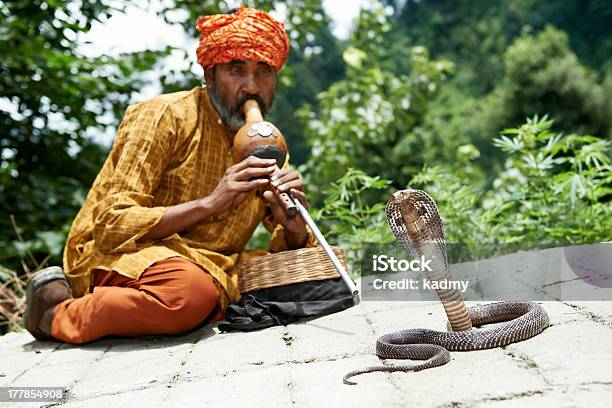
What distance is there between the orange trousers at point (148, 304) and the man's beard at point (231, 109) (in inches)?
25.6

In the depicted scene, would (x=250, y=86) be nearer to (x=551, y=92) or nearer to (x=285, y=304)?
(x=285, y=304)

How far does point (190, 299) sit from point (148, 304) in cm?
18

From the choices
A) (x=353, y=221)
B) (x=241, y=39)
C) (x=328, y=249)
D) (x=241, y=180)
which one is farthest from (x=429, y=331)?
(x=353, y=221)

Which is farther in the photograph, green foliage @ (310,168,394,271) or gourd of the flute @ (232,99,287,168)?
green foliage @ (310,168,394,271)

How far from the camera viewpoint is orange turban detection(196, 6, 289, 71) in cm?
325

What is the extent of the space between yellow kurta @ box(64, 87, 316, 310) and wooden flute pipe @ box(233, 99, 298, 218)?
0.29 meters

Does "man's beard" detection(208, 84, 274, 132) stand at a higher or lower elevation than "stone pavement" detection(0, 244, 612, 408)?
higher

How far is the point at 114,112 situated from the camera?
5.38m

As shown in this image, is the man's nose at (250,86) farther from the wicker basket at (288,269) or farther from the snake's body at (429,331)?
the snake's body at (429,331)

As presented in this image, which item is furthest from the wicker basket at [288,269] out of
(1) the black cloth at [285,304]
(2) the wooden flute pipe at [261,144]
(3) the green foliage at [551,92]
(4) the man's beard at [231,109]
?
(3) the green foliage at [551,92]

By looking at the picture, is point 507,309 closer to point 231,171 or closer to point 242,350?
point 242,350

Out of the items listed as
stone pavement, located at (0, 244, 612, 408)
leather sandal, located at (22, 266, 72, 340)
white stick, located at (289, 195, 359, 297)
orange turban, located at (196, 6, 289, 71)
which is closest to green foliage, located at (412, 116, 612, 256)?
stone pavement, located at (0, 244, 612, 408)

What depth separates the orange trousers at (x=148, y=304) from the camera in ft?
10.1

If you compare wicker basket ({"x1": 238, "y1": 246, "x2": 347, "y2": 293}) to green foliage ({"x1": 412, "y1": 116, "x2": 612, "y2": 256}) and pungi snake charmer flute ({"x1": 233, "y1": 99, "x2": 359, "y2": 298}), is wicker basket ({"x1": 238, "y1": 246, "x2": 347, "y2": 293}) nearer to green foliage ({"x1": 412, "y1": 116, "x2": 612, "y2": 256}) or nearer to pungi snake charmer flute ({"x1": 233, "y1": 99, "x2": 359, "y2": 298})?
pungi snake charmer flute ({"x1": 233, "y1": 99, "x2": 359, "y2": 298})
